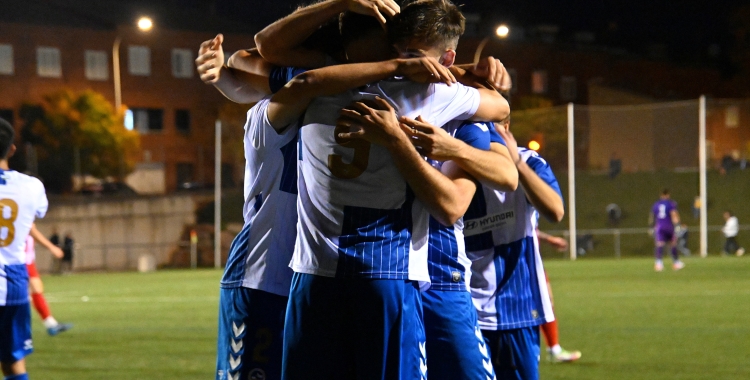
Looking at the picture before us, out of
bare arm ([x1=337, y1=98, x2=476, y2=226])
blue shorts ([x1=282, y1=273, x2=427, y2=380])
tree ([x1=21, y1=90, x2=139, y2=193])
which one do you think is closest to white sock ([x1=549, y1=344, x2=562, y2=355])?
blue shorts ([x1=282, y1=273, x2=427, y2=380])

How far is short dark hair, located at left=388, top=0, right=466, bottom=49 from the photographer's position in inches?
115

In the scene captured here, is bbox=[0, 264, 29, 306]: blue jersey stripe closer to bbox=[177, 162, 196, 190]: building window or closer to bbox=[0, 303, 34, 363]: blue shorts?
bbox=[0, 303, 34, 363]: blue shorts

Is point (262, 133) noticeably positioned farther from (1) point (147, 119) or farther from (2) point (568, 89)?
(2) point (568, 89)

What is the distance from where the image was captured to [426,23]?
115 inches

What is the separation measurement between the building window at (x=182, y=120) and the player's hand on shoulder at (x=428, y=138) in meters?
57.4

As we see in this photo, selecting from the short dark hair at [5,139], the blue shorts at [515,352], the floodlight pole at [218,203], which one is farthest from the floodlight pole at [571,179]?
the blue shorts at [515,352]

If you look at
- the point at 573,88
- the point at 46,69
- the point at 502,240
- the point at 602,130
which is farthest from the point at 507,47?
the point at 502,240

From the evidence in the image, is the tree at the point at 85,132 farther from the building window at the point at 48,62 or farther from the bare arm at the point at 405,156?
the bare arm at the point at 405,156

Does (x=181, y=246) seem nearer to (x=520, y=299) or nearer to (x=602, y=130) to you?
(x=602, y=130)

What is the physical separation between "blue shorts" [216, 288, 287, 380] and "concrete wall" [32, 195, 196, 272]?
30.7 m

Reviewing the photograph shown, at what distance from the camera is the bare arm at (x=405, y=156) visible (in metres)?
2.84

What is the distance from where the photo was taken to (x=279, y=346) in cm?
379

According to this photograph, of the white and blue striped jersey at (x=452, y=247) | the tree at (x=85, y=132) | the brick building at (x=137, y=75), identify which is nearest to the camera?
the white and blue striped jersey at (x=452, y=247)

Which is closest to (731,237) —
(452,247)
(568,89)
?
(452,247)
